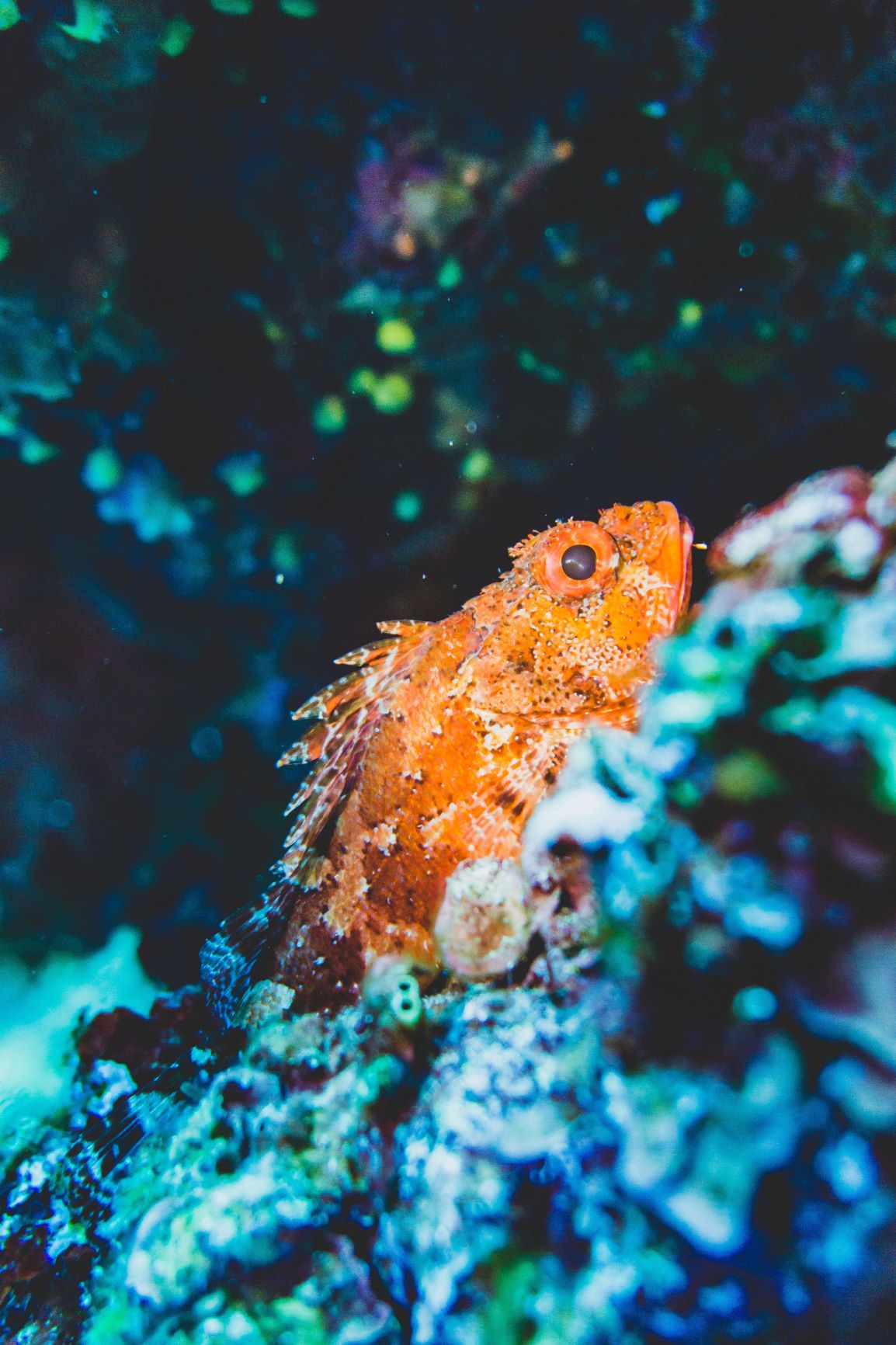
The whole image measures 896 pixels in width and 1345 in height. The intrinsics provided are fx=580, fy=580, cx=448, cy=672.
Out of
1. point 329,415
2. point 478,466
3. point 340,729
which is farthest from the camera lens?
point 478,466

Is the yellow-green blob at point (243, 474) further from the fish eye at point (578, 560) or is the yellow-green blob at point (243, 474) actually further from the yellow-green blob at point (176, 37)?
the fish eye at point (578, 560)

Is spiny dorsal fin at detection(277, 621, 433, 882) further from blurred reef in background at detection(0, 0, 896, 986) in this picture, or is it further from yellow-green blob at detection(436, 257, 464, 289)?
yellow-green blob at detection(436, 257, 464, 289)

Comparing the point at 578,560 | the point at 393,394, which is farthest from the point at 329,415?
the point at 578,560

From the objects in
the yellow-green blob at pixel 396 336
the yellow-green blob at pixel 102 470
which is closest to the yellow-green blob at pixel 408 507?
the yellow-green blob at pixel 396 336

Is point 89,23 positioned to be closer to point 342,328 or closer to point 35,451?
point 342,328

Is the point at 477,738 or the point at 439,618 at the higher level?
the point at 439,618

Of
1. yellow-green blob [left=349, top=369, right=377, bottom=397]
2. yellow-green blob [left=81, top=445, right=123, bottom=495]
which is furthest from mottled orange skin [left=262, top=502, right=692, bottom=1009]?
yellow-green blob [left=81, top=445, right=123, bottom=495]

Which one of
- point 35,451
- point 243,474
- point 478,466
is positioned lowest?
point 478,466
